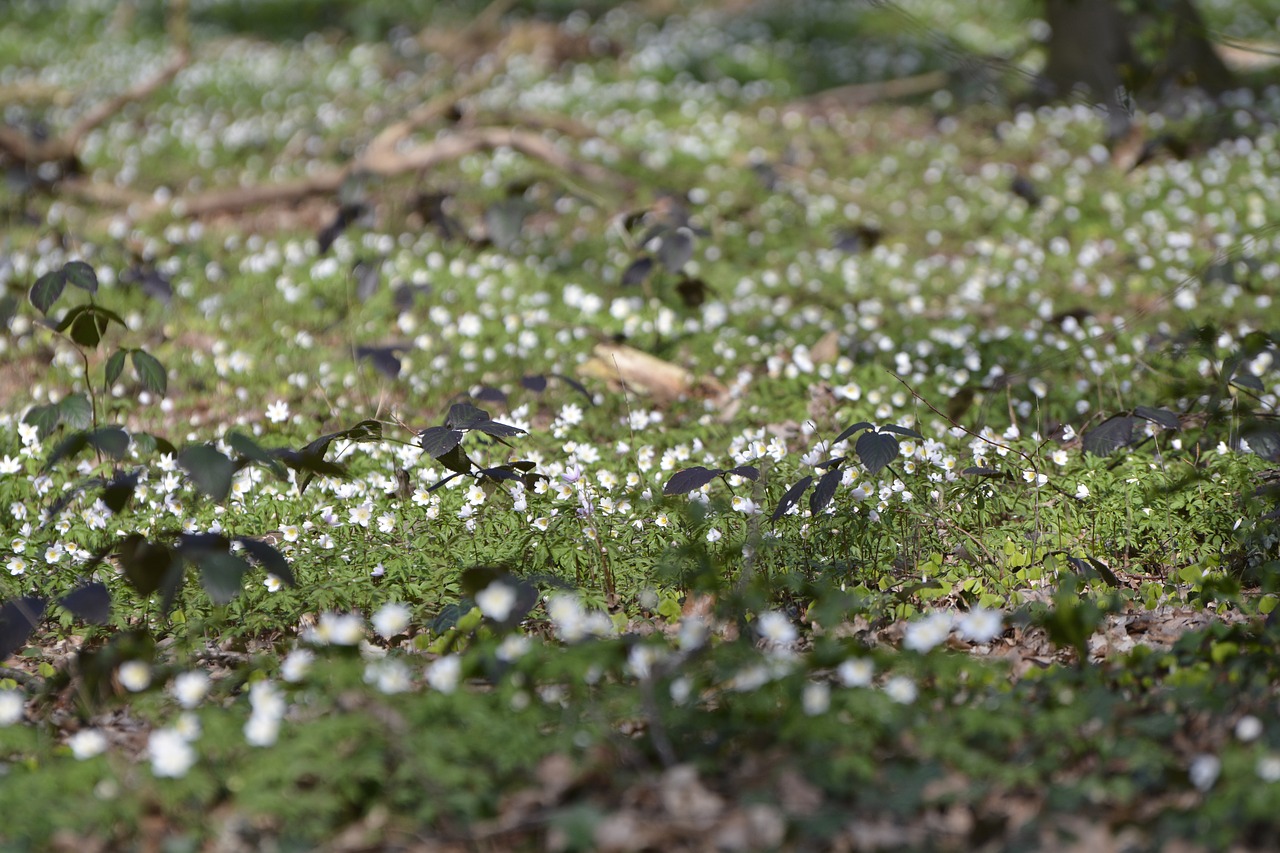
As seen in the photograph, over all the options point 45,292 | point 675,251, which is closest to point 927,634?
point 675,251

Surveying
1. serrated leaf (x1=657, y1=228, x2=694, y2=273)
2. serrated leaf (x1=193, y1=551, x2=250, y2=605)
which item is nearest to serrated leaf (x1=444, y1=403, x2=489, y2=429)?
serrated leaf (x1=193, y1=551, x2=250, y2=605)

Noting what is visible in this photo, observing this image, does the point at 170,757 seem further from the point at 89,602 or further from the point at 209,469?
the point at 209,469

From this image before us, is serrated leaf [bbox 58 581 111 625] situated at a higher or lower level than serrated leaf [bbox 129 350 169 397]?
higher

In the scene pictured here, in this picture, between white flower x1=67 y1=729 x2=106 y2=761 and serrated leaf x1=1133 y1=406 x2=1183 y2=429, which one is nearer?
white flower x1=67 y1=729 x2=106 y2=761

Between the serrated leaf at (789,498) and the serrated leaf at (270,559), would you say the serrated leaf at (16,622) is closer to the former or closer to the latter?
the serrated leaf at (270,559)

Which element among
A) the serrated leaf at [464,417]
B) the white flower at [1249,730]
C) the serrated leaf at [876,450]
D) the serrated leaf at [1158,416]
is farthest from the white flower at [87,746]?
the serrated leaf at [1158,416]

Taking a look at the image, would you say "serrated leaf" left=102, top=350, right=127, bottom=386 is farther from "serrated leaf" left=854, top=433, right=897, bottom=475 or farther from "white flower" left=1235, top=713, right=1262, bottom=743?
"white flower" left=1235, top=713, right=1262, bottom=743
